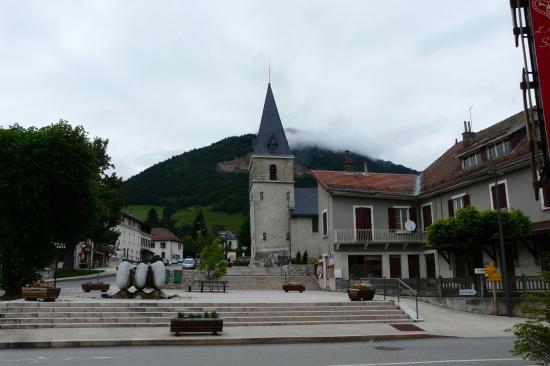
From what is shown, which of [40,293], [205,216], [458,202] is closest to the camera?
[40,293]

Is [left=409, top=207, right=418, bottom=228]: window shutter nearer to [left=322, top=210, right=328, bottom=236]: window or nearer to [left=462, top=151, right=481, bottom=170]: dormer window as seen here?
[left=462, top=151, right=481, bottom=170]: dormer window

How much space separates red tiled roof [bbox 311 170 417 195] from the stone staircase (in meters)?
13.8

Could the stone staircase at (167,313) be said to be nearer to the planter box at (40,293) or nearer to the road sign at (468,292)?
the planter box at (40,293)

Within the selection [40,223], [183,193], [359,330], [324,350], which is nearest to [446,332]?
[359,330]

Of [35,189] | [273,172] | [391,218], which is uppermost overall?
[273,172]

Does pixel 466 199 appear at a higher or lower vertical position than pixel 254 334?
higher

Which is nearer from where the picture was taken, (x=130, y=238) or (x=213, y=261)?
(x=213, y=261)

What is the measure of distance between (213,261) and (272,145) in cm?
2729

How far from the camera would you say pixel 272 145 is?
5700cm

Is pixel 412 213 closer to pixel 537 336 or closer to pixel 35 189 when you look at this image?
pixel 35 189

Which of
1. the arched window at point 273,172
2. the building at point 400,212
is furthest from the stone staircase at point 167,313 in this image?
the arched window at point 273,172

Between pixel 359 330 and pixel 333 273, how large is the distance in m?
16.7

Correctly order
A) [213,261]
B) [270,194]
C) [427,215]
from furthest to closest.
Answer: [270,194], [427,215], [213,261]

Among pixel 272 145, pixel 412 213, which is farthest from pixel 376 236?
pixel 272 145
